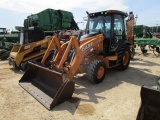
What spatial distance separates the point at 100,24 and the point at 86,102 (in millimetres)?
3290

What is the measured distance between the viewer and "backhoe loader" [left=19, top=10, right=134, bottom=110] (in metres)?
4.57

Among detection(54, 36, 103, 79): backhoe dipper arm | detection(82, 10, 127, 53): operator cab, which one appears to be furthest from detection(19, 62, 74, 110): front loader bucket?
detection(82, 10, 127, 53): operator cab

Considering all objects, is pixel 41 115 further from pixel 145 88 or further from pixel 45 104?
pixel 145 88

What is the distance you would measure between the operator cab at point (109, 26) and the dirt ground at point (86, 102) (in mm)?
1251

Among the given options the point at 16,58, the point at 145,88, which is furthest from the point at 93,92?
the point at 16,58

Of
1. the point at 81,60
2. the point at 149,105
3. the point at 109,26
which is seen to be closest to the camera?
the point at 149,105

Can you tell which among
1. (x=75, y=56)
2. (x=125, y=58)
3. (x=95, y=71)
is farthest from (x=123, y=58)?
(x=75, y=56)

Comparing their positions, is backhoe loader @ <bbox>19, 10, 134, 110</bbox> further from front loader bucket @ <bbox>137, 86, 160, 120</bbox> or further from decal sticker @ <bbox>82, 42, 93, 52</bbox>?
front loader bucket @ <bbox>137, 86, 160, 120</bbox>

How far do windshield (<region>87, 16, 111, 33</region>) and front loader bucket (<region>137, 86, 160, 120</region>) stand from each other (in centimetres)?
426

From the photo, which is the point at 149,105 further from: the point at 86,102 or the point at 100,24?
the point at 100,24

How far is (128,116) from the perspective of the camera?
380cm

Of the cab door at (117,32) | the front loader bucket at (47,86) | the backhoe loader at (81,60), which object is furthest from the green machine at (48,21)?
the front loader bucket at (47,86)

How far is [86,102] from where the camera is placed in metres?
4.48

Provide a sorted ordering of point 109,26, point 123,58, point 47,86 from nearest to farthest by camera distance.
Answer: point 47,86
point 109,26
point 123,58
